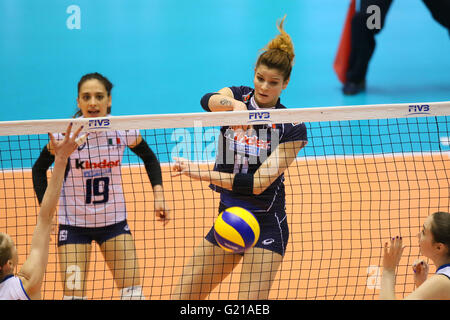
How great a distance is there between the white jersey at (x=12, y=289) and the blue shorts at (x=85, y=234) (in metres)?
1.60

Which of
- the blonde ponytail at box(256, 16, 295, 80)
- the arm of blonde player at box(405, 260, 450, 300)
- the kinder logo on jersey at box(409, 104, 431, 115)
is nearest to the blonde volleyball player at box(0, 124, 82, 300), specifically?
the blonde ponytail at box(256, 16, 295, 80)

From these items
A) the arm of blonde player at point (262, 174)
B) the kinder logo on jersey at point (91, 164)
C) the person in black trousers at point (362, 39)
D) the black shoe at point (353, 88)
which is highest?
the person in black trousers at point (362, 39)

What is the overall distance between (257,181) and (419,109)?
150cm

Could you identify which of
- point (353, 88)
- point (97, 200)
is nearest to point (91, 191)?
point (97, 200)

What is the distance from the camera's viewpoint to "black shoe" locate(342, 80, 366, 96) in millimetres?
11188

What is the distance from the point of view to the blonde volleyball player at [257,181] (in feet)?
13.9

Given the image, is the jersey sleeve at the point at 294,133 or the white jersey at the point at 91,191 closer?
the jersey sleeve at the point at 294,133

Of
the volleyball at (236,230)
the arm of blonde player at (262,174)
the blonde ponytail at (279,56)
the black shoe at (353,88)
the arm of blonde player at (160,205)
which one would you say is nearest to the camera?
the volleyball at (236,230)

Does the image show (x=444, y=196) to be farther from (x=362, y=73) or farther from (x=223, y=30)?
(x=223, y=30)

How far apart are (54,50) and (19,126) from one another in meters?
8.14

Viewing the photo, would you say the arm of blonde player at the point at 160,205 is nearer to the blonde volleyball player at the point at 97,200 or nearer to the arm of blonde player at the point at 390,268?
the blonde volleyball player at the point at 97,200

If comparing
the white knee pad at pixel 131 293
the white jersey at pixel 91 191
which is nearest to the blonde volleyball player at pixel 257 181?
the white knee pad at pixel 131 293

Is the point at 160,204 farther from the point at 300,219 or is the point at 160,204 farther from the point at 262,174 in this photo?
the point at 300,219
